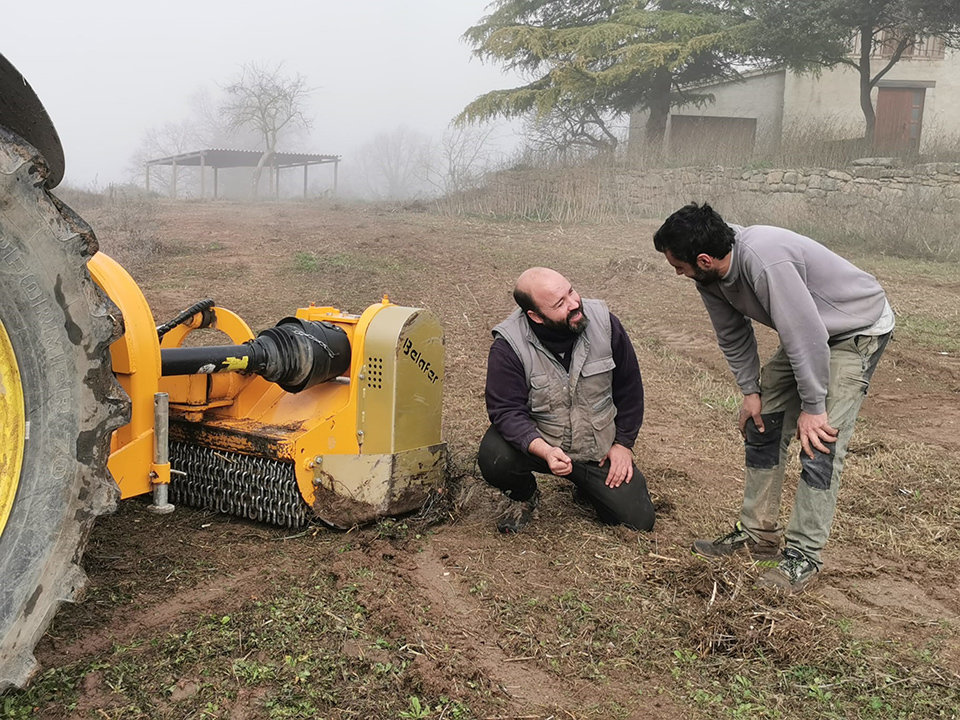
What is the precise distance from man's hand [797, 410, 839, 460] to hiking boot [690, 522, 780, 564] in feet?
1.87

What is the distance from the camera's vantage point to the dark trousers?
3926 millimetres

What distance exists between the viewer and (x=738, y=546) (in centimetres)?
372

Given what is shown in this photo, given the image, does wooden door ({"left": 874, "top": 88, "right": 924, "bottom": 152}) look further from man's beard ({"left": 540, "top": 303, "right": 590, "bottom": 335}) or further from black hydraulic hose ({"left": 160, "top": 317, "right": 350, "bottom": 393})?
black hydraulic hose ({"left": 160, "top": 317, "right": 350, "bottom": 393})

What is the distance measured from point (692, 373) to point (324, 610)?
4837 mm

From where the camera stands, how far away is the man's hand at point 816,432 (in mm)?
3291

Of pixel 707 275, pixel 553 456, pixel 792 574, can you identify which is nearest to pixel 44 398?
pixel 553 456

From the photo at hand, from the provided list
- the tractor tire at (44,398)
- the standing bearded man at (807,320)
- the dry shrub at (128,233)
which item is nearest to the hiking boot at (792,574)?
the standing bearded man at (807,320)

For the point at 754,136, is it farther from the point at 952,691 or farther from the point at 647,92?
the point at 952,691

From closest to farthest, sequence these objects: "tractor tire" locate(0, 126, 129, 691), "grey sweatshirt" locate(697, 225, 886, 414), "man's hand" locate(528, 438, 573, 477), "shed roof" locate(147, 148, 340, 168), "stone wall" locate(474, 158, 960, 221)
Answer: "tractor tire" locate(0, 126, 129, 691), "grey sweatshirt" locate(697, 225, 886, 414), "man's hand" locate(528, 438, 573, 477), "stone wall" locate(474, 158, 960, 221), "shed roof" locate(147, 148, 340, 168)

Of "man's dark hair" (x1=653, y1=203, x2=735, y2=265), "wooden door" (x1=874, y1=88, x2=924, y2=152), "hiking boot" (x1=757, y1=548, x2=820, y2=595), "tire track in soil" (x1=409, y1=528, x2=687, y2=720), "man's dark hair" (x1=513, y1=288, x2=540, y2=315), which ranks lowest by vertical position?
"tire track in soil" (x1=409, y1=528, x2=687, y2=720)

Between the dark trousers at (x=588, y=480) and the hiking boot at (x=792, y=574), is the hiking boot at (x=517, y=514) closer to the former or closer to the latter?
the dark trousers at (x=588, y=480)

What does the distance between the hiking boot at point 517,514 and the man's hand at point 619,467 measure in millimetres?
398

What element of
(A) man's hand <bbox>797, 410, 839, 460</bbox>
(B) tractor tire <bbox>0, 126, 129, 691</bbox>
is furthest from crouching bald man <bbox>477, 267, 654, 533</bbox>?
(B) tractor tire <bbox>0, 126, 129, 691</bbox>

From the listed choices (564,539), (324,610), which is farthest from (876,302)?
(324,610)
